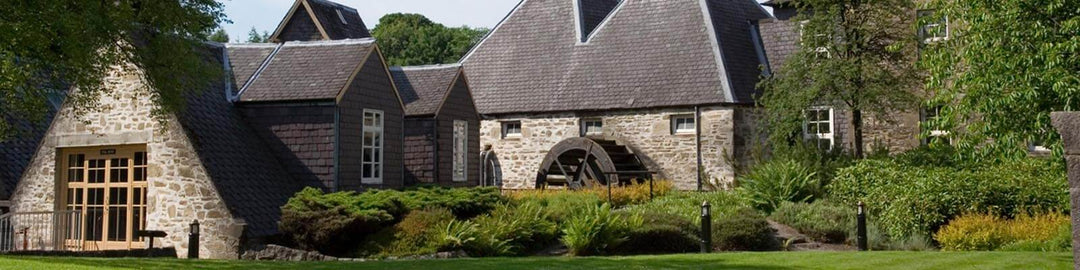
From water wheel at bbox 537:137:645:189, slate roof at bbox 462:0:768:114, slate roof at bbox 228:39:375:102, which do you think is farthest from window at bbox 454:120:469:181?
slate roof at bbox 462:0:768:114

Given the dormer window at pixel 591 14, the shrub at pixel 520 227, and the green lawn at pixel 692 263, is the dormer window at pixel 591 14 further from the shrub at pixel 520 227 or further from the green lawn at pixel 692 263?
the green lawn at pixel 692 263

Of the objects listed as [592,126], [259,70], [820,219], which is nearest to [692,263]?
[820,219]

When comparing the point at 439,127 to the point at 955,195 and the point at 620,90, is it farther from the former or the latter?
the point at 955,195

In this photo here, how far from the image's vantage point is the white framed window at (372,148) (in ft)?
75.0

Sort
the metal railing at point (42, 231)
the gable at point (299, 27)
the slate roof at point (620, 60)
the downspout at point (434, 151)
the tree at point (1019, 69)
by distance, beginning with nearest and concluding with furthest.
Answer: the tree at point (1019, 69), the metal railing at point (42, 231), the downspout at point (434, 151), the slate roof at point (620, 60), the gable at point (299, 27)

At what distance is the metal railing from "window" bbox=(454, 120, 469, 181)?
8.18 meters

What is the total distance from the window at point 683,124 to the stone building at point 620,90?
3 cm

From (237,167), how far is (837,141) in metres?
13.8

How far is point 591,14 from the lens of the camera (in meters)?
34.6

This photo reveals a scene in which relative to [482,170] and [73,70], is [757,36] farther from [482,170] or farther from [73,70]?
[73,70]

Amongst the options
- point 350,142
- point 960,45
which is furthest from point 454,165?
point 960,45

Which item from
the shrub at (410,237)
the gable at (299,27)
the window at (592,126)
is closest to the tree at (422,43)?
the gable at (299,27)

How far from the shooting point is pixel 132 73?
20469 mm

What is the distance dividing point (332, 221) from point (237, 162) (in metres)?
3.73
